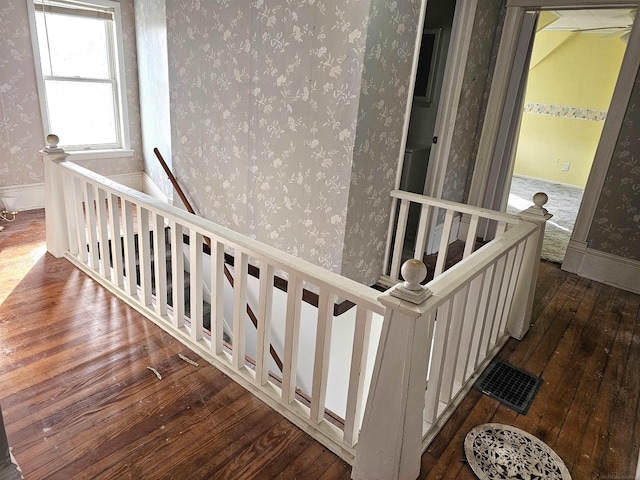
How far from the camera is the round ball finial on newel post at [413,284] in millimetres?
1277

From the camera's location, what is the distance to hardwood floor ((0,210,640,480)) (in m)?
1.59

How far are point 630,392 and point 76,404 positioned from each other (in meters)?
2.46

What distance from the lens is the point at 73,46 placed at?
4.40 meters

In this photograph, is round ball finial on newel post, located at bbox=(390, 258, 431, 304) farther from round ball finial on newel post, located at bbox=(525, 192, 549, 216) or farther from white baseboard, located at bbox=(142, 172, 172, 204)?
white baseboard, located at bbox=(142, 172, 172, 204)

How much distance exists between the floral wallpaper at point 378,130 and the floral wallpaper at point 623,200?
1581 mm

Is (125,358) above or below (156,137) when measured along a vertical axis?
below

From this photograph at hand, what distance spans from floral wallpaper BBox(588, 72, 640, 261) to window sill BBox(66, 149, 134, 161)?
4606mm

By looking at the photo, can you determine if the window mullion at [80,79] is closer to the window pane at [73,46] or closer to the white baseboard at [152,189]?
the window pane at [73,46]

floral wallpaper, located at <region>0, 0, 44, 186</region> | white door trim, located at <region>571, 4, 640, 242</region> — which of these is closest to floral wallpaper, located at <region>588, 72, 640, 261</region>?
white door trim, located at <region>571, 4, 640, 242</region>

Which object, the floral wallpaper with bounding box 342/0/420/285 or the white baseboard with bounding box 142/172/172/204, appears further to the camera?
the white baseboard with bounding box 142/172/172/204

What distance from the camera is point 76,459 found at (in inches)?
61.4

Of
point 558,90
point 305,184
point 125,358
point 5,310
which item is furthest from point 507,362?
point 558,90

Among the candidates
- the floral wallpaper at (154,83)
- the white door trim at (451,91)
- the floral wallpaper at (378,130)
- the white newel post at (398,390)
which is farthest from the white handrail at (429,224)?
the floral wallpaper at (154,83)

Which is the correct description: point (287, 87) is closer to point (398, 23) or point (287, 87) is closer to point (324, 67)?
point (324, 67)
